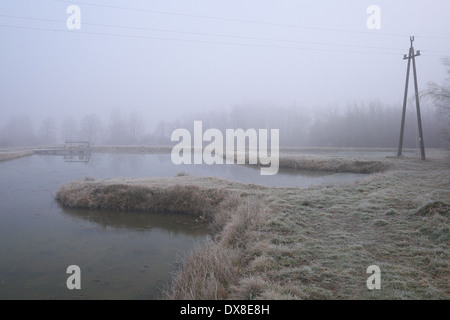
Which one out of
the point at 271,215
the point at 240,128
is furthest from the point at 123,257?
the point at 240,128

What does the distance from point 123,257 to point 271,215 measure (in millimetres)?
4360

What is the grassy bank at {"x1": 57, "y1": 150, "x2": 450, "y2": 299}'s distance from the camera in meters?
4.34

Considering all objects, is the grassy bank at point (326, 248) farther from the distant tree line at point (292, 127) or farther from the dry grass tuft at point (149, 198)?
the distant tree line at point (292, 127)

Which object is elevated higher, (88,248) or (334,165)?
(334,165)

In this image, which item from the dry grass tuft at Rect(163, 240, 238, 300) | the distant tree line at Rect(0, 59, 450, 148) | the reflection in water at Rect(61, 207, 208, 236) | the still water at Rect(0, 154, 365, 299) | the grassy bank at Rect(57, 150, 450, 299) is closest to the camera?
the grassy bank at Rect(57, 150, 450, 299)

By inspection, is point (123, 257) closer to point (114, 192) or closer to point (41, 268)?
→ point (41, 268)

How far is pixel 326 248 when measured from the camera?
19.5ft

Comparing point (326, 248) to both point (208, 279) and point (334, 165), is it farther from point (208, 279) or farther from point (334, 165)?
point (334, 165)

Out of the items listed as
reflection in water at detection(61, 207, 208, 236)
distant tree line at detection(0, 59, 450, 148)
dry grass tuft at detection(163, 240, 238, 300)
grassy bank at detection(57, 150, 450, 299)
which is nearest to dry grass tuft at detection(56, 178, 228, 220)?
reflection in water at detection(61, 207, 208, 236)

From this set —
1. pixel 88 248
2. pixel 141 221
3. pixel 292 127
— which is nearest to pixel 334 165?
pixel 141 221

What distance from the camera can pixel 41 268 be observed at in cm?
719

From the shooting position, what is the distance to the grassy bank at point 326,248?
434cm

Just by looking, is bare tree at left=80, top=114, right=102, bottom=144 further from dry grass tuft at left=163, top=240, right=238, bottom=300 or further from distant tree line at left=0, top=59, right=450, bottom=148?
dry grass tuft at left=163, top=240, right=238, bottom=300

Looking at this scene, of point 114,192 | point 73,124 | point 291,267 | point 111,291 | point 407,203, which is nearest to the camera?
point 291,267
